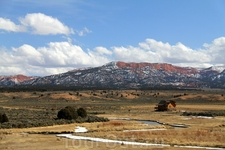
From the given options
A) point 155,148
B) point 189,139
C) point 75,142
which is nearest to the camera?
point 155,148

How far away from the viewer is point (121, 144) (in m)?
30.8

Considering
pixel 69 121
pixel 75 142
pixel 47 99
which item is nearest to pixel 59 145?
pixel 75 142

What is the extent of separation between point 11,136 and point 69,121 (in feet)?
58.7

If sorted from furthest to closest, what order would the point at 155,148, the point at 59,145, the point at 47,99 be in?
the point at 47,99 < the point at 59,145 < the point at 155,148

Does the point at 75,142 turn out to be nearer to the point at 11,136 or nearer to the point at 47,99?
the point at 11,136

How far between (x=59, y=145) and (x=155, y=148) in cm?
842

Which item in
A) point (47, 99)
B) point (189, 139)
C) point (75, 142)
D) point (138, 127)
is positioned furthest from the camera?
point (47, 99)

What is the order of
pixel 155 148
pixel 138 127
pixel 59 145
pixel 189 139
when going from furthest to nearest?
pixel 138 127 → pixel 189 139 → pixel 59 145 → pixel 155 148

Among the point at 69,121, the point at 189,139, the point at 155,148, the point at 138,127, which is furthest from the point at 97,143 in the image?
the point at 69,121

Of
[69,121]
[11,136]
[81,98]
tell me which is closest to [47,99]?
[81,98]

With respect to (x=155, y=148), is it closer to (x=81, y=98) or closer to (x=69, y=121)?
(x=69, y=121)

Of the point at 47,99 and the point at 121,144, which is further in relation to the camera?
the point at 47,99

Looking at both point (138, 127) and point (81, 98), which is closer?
point (138, 127)

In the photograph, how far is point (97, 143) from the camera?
3170cm
